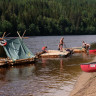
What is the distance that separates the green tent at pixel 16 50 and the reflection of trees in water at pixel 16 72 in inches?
65.0

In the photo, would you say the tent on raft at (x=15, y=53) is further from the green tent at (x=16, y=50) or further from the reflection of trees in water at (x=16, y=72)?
the reflection of trees in water at (x=16, y=72)

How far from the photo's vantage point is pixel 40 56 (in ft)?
115

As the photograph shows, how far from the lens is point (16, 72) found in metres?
23.8

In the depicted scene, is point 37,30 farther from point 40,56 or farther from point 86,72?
point 86,72

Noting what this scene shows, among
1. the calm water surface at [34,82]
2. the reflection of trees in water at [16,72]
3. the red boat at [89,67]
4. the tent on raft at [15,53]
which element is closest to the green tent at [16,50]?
the tent on raft at [15,53]

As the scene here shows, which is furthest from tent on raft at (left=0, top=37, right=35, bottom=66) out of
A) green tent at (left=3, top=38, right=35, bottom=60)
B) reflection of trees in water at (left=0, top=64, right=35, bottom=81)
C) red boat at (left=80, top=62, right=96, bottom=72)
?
red boat at (left=80, top=62, right=96, bottom=72)

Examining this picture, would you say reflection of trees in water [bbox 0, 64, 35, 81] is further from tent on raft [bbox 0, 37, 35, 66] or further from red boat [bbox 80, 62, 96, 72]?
red boat [bbox 80, 62, 96, 72]

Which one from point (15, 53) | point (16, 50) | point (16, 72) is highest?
point (16, 50)

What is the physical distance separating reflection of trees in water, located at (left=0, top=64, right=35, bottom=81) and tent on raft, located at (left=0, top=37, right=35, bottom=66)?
0.96 meters

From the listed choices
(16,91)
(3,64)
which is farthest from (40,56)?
(16,91)

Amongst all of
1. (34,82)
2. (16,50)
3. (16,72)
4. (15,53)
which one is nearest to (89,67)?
(34,82)

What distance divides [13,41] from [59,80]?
10.9 m

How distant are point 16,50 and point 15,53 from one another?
481 mm

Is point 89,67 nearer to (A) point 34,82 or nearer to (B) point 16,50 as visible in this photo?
(A) point 34,82
